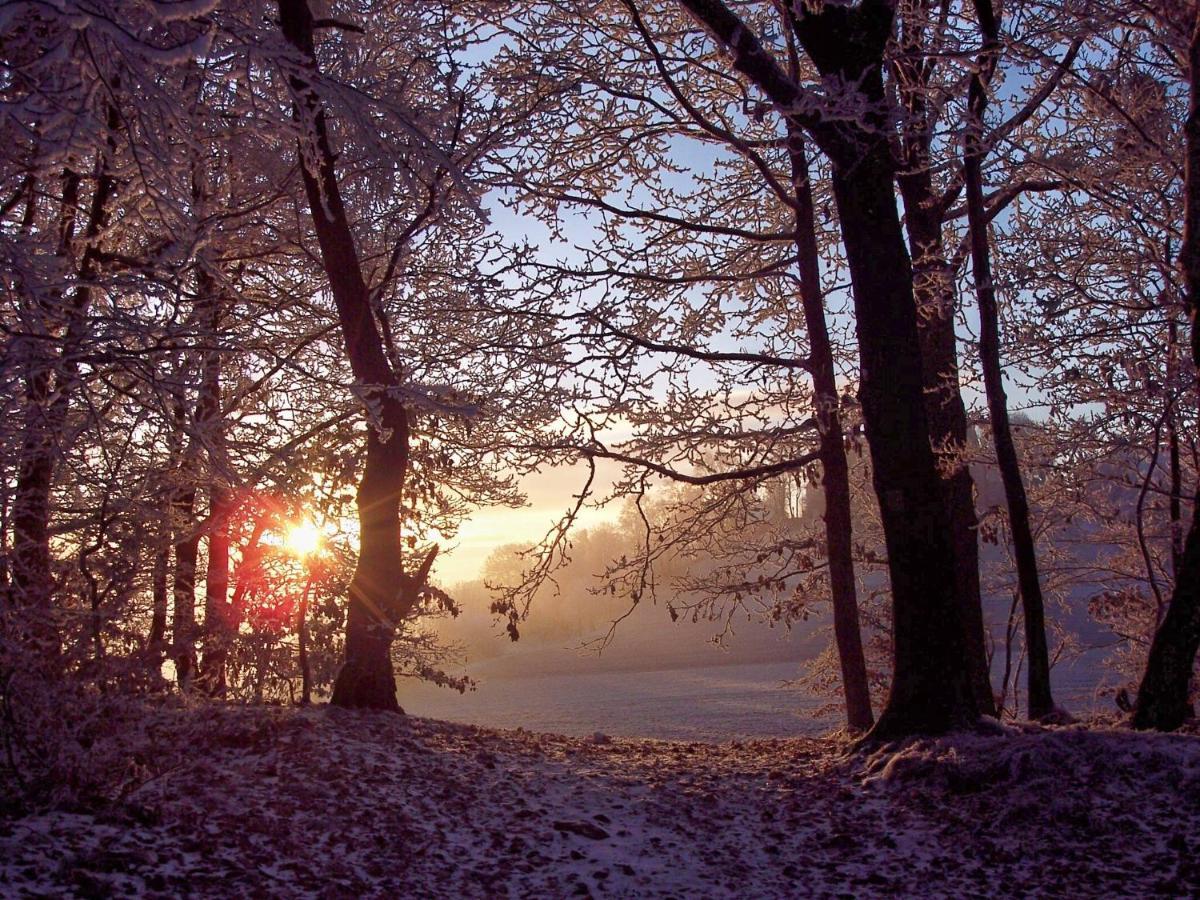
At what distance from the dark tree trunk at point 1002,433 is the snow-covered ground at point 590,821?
1449 millimetres

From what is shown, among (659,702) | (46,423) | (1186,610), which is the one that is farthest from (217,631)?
(659,702)

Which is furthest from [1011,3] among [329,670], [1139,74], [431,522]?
[329,670]

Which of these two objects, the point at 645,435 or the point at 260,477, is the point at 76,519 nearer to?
the point at 260,477

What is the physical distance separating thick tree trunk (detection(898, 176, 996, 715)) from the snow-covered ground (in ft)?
9.75

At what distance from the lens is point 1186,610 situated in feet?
21.5

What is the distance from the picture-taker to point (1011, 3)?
737 centimetres

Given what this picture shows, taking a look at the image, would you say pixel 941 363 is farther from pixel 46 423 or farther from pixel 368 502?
pixel 46 423

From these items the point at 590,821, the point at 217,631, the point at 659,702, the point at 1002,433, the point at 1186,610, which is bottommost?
the point at 659,702

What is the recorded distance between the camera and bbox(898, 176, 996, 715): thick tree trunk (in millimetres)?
8719

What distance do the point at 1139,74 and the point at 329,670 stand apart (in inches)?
421

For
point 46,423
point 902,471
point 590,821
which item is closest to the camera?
point 46,423

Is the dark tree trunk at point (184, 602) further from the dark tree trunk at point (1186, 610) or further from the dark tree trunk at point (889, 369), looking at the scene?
the dark tree trunk at point (1186, 610)

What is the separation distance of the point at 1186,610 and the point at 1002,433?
1.87 metres

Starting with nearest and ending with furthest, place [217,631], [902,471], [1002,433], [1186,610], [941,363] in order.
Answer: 1. [902,471]
2. [1186,610]
3. [1002,433]
4. [217,631]
5. [941,363]
